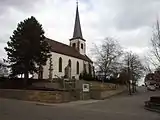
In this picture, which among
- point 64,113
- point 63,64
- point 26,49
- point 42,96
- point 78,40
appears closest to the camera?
point 64,113

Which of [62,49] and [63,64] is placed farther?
[62,49]

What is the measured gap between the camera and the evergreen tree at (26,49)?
37.1 meters

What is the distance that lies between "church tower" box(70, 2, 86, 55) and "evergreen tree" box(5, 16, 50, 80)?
107 ft

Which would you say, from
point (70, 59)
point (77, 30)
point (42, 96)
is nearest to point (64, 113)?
point (42, 96)

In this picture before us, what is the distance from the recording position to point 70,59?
207 feet

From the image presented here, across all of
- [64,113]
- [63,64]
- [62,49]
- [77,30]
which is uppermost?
[77,30]

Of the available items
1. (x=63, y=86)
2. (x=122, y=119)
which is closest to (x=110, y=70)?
(x=63, y=86)

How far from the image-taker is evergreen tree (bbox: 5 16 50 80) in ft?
122

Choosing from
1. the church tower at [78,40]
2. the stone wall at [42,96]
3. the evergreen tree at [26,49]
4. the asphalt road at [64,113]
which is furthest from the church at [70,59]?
the asphalt road at [64,113]

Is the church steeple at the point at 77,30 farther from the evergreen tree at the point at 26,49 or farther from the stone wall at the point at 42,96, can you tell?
the stone wall at the point at 42,96

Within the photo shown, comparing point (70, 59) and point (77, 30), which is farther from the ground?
point (77, 30)

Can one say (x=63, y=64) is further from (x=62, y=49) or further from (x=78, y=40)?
(x=78, y=40)

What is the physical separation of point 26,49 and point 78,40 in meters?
37.2

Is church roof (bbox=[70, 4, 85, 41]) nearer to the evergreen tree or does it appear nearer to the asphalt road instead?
the evergreen tree
